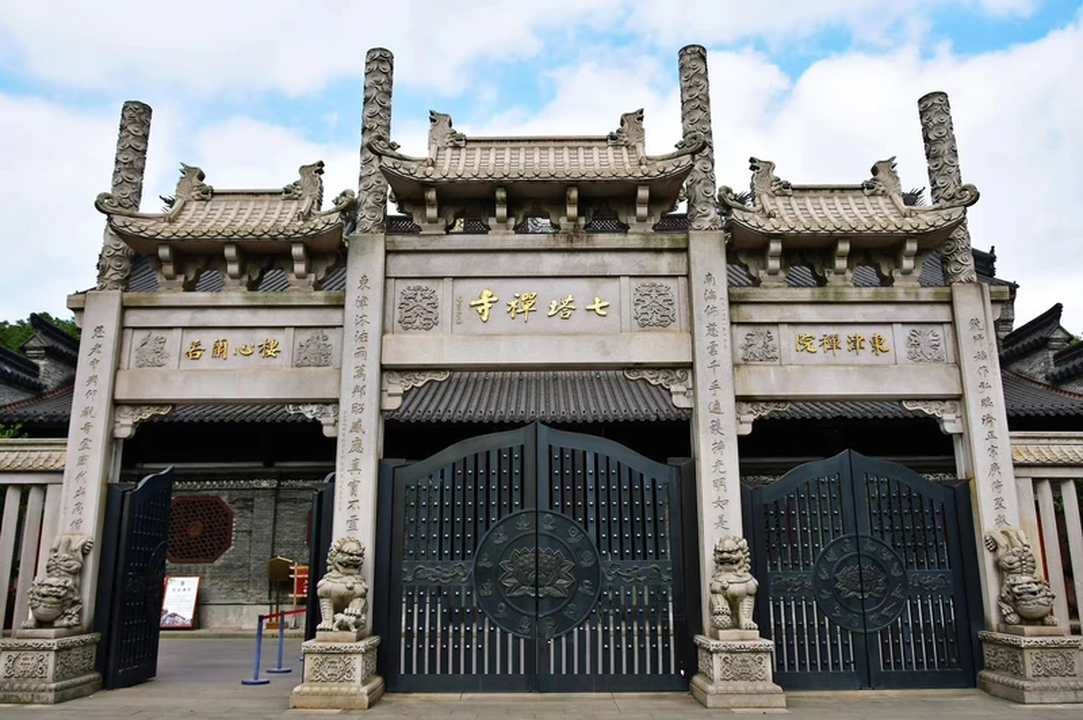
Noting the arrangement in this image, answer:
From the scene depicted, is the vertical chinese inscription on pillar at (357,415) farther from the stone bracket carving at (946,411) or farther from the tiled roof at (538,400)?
the stone bracket carving at (946,411)

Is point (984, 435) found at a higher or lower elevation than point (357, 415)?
lower

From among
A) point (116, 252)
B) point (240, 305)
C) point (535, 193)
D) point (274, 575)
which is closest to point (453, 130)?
point (535, 193)

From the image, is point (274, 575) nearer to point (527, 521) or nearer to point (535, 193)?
point (527, 521)

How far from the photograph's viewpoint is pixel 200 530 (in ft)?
49.4

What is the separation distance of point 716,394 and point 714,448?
515mm

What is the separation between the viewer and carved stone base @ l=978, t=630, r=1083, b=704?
21.6 ft

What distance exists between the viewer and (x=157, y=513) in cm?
796

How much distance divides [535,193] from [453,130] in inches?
48.2

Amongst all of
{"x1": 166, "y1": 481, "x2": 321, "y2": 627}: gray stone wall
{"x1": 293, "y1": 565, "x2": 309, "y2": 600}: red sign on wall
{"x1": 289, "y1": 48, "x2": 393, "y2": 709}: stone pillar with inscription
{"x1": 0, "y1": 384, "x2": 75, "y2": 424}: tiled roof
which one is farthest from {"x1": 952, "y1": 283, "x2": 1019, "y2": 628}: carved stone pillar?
{"x1": 0, "y1": 384, "x2": 75, "y2": 424}: tiled roof

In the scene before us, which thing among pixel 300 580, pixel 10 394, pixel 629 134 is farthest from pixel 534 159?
pixel 10 394

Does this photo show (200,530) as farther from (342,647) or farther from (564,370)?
(564,370)

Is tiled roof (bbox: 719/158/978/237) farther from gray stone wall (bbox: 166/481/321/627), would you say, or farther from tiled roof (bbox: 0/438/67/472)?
gray stone wall (bbox: 166/481/321/627)

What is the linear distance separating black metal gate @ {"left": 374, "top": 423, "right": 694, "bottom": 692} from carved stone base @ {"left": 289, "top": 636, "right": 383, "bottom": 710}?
2.05 feet

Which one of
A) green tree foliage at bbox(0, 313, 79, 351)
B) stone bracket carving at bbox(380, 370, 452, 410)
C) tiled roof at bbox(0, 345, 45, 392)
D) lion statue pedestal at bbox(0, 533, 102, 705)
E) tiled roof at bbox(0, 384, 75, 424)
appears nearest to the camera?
lion statue pedestal at bbox(0, 533, 102, 705)
